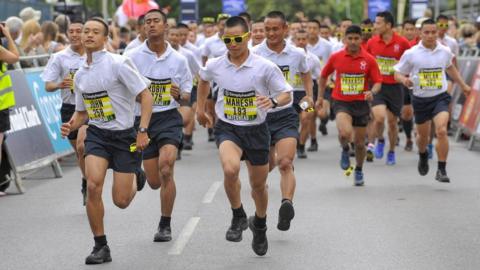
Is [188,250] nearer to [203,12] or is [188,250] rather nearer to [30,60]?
[30,60]

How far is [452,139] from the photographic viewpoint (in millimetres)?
22453

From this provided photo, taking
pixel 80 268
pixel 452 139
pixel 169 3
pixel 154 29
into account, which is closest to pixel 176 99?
pixel 154 29

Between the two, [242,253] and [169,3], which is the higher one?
[242,253]

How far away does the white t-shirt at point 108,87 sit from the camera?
9734mm

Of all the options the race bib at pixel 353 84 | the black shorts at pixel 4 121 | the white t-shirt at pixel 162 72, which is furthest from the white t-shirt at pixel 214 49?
the white t-shirt at pixel 162 72

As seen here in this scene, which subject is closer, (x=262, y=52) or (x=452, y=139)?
(x=262, y=52)

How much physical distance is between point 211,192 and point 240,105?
434 cm

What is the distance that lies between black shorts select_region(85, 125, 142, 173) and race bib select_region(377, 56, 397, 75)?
8828 mm

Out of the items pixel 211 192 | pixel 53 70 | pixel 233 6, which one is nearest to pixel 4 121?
pixel 53 70

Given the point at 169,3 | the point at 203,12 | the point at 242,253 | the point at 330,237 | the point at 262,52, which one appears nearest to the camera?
the point at 242,253

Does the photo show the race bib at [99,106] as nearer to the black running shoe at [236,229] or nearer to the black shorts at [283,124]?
the black running shoe at [236,229]

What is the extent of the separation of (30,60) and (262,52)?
21.1 ft

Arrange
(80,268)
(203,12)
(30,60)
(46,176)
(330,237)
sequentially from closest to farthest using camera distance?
1. (80,268)
2. (330,237)
3. (46,176)
4. (30,60)
5. (203,12)

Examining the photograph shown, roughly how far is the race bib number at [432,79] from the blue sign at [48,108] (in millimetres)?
5314
